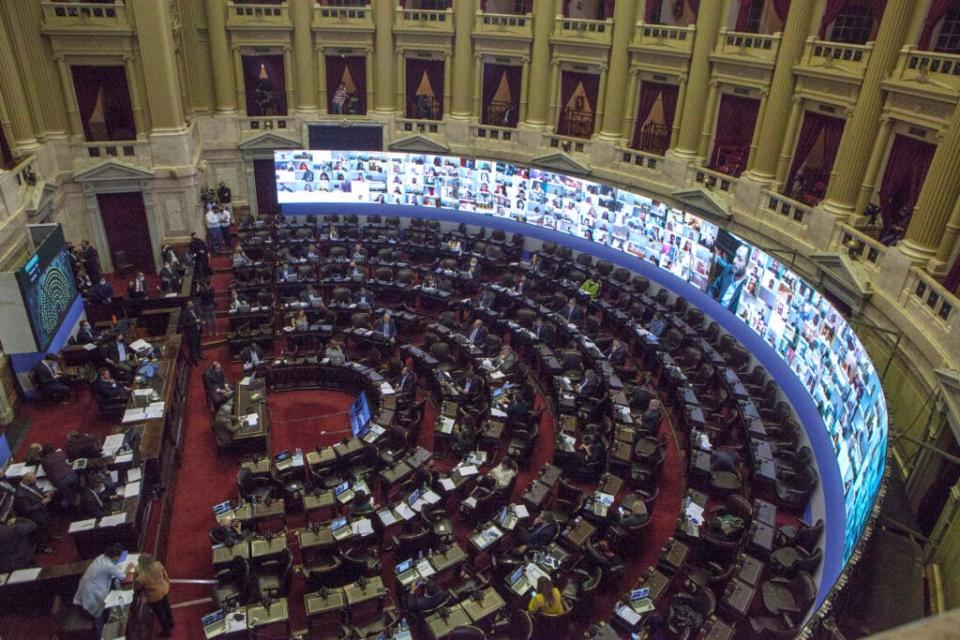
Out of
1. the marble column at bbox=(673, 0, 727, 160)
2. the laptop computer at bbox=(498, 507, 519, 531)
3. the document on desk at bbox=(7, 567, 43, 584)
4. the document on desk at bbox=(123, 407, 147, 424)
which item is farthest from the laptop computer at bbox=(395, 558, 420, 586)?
the marble column at bbox=(673, 0, 727, 160)

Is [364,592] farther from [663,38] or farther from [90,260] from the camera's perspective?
[663,38]

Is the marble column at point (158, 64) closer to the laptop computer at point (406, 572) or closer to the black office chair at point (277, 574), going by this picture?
the black office chair at point (277, 574)

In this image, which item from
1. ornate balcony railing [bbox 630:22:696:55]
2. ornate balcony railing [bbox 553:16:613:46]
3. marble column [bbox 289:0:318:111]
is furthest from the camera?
marble column [bbox 289:0:318:111]

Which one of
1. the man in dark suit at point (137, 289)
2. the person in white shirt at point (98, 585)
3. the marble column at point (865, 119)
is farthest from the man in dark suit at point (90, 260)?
the marble column at point (865, 119)

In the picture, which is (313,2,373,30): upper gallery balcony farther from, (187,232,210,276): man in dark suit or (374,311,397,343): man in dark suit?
(374,311,397,343): man in dark suit

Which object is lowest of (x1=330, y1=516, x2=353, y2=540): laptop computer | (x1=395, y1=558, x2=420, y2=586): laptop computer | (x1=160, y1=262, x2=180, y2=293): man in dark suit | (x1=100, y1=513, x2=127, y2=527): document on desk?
(x1=395, y1=558, x2=420, y2=586): laptop computer

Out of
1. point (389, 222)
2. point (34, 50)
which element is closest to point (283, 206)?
point (389, 222)

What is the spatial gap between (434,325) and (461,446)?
5153 mm

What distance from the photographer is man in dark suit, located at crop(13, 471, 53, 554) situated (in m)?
12.0

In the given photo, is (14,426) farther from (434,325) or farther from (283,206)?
(283,206)

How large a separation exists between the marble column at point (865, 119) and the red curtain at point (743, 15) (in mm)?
6271

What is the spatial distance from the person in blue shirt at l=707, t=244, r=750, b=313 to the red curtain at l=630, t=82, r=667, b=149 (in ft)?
26.0

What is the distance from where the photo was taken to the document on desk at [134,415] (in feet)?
48.0

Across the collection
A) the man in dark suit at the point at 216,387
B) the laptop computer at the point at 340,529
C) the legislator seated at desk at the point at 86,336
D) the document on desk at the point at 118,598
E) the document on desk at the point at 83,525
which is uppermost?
the legislator seated at desk at the point at 86,336
